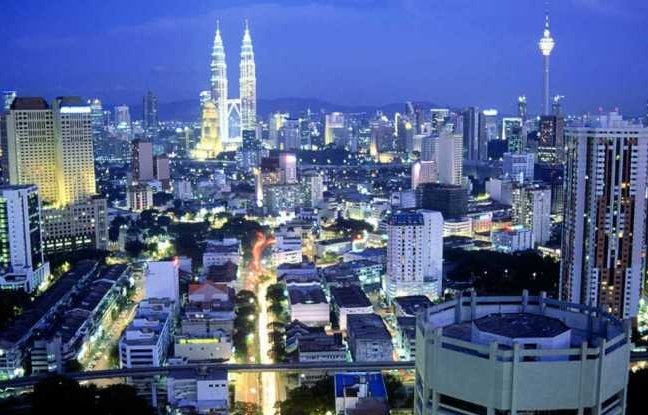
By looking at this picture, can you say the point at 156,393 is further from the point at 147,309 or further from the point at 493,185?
the point at 493,185

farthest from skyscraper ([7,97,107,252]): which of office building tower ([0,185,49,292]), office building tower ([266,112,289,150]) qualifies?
office building tower ([266,112,289,150])

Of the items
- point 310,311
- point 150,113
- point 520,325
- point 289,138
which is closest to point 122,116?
point 150,113

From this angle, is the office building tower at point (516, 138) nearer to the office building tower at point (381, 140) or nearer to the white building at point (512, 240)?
the office building tower at point (381, 140)

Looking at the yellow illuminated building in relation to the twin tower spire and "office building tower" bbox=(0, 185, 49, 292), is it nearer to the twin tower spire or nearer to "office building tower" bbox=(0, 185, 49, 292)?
the twin tower spire

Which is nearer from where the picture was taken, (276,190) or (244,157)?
(276,190)

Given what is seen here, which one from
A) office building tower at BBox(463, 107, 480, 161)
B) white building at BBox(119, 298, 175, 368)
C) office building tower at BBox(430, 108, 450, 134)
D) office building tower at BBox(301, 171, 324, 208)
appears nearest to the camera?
white building at BBox(119, 298, 175, 368)

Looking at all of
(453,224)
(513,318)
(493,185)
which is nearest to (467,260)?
(453,224)

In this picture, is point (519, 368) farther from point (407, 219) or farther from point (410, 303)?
point (407, 219)
